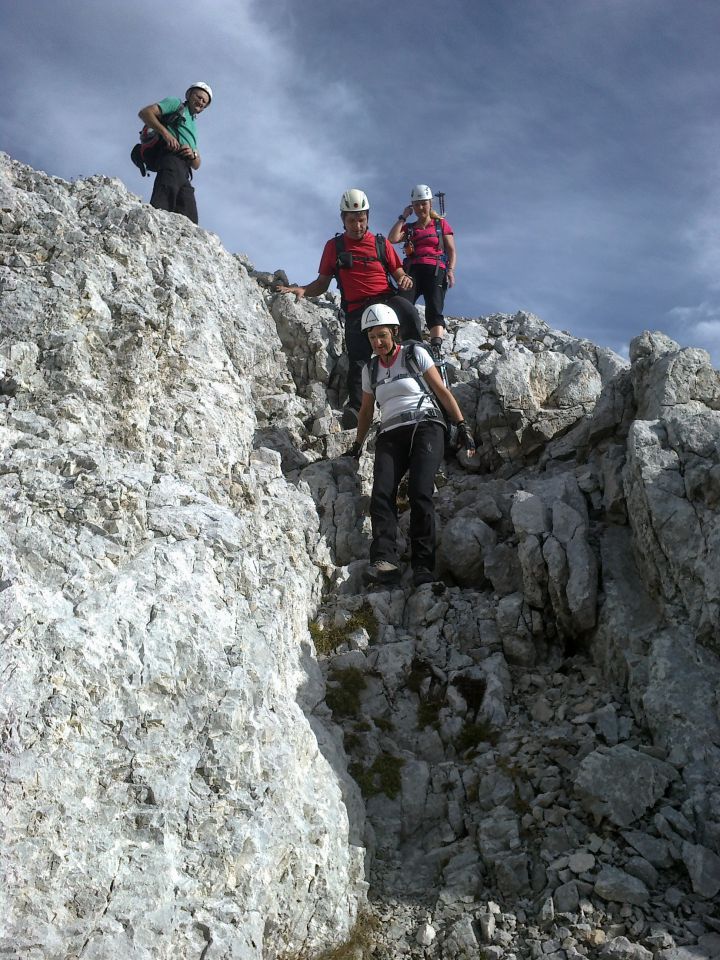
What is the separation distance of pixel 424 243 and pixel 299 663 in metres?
11.4

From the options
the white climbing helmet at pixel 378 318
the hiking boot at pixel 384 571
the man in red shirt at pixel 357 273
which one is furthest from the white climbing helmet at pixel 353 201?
the hiking boot at pixel 384 571

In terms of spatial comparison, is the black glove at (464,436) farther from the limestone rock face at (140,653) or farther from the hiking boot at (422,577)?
the limestone rock face at (140,653)

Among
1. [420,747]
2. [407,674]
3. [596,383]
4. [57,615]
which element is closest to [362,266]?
[596,383]

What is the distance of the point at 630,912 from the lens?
720cm

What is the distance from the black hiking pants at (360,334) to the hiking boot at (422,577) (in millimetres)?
5140

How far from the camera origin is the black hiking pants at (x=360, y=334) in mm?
15492

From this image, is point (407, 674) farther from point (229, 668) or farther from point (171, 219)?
point (171, 219)

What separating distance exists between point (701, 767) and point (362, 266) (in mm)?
11784

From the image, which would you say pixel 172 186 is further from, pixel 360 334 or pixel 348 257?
pixel 360 334

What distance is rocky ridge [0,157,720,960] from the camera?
6.24 m

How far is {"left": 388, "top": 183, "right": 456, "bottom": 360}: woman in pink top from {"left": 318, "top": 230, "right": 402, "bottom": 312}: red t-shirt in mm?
1113


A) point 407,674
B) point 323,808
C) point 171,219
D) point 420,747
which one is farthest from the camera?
point 171,219

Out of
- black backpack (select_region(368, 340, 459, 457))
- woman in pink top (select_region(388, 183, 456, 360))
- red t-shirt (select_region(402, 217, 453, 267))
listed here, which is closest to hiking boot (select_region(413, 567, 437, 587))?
black backpack (select_region(368, 340, 459, 457))

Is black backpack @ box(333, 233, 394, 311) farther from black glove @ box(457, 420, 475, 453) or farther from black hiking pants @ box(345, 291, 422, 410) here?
black glove @ box(457, 420, 475, 453)
